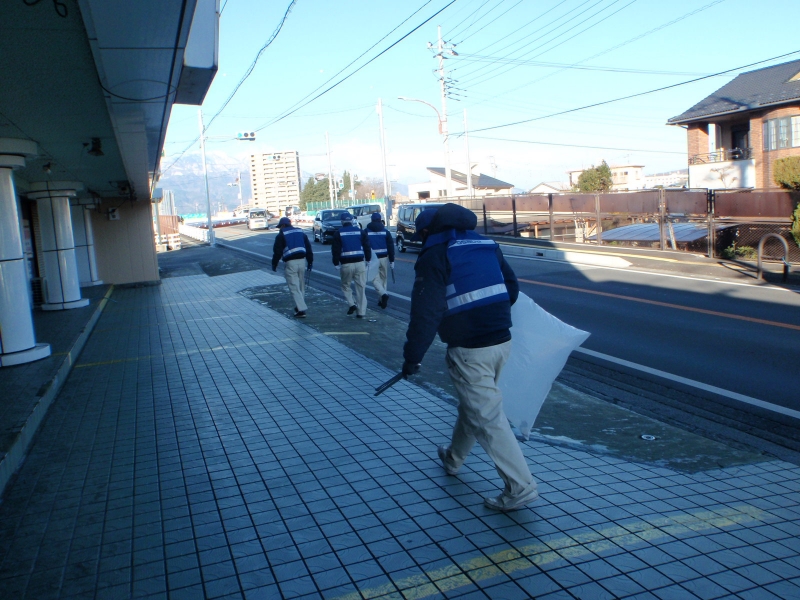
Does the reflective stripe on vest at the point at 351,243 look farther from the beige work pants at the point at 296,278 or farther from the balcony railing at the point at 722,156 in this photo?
the balcony railing at the point at 722,156

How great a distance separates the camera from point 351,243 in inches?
480

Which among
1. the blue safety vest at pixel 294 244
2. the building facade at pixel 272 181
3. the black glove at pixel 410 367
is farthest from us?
the building facade at pixel 272 181

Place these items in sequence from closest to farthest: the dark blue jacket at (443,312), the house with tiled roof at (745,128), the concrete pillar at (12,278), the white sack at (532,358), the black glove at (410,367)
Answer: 1. the dark blue jacket at (443,312)
2. the black glove at (410,367)
3. the white sack at (532,358)
4. the concrete pillar at (12,278)
5. the house with tiled roof at (745,128)

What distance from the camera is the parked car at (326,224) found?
34222 mm

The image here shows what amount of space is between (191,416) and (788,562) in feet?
17.2

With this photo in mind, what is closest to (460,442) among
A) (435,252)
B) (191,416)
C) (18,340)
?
(435,252)

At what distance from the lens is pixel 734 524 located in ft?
13.6

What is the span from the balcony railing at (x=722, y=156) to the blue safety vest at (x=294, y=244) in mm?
29424

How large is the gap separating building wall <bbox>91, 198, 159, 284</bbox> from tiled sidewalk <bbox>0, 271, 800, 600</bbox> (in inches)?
597

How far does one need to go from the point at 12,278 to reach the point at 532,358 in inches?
290

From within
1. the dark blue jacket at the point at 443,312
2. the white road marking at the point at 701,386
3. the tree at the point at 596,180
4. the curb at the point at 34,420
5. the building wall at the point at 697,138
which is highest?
the building wall at the point at 697,138

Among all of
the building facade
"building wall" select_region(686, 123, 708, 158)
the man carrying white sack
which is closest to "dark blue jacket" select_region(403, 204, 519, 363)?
the man carrying white sack

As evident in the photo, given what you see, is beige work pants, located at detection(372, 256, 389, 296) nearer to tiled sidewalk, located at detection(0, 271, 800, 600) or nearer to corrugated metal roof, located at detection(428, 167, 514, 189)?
tiled sidewalk, located at detection(0, 271, 800, 600)

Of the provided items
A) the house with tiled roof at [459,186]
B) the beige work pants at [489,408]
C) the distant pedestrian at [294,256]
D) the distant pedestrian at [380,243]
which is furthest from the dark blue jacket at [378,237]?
the house with tiled roof at [459,186]
